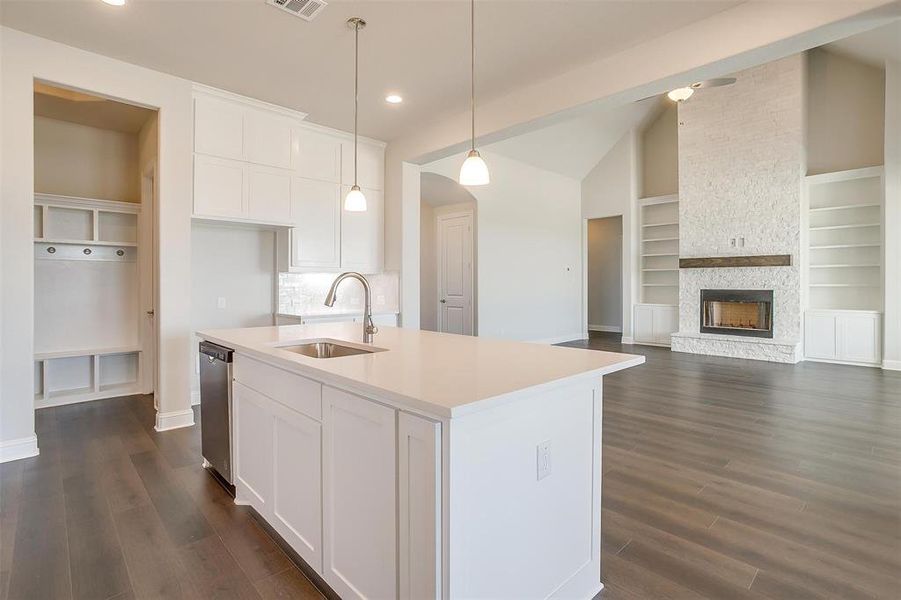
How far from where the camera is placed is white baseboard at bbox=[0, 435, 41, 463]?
314cm

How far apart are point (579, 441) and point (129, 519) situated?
2.31 metres

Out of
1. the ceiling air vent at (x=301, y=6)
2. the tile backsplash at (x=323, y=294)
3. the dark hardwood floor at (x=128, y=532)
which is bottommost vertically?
the dark hardwood floor at (x=128, y=532)

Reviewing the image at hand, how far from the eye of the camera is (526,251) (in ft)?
26.6

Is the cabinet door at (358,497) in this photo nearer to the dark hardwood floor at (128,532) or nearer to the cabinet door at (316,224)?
the dark hardwood floor at (128,532)

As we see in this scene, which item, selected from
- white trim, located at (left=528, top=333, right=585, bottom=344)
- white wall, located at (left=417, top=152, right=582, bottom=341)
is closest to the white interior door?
white wall, located at (left=417, top=152, right=582, bottom=341)

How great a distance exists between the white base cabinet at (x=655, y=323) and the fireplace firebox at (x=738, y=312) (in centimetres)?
71

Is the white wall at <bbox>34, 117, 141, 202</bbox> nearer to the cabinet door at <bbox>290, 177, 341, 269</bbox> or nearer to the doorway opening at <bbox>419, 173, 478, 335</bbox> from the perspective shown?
the cabinet door at <bbox>290, 177, 341, 269</bbox>

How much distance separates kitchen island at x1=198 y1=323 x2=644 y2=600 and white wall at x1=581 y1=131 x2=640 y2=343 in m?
7.12

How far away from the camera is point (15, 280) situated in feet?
10.5

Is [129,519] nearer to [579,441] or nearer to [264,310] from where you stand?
[579,441]

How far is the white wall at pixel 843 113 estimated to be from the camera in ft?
21.0

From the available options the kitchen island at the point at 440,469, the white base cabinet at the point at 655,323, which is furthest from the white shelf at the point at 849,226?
the kitchen island at the point at 440,469

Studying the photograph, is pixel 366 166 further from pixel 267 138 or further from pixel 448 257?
pixel 448 257

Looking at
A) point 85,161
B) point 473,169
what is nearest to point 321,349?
point 473,169
